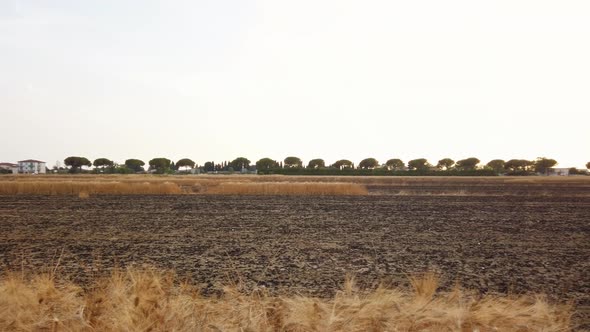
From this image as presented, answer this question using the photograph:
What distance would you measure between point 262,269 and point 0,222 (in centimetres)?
1415

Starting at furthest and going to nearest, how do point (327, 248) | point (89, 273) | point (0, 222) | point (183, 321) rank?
point (0, 222)
point (327, 248)
point (89, 273)
point (183, 321)

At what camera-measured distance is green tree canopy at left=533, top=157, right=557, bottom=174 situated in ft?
566

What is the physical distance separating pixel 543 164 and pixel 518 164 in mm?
11389

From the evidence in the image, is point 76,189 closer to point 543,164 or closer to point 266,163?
point 266,163

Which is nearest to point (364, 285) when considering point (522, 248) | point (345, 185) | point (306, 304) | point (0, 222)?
point (306, 304)

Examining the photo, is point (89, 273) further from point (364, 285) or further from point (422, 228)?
point (422, 228)

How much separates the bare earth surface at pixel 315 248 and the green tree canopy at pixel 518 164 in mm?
175674

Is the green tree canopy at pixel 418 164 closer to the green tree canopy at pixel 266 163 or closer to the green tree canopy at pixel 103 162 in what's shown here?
the green tree canopy at pixel 266 163

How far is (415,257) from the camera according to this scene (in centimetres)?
982

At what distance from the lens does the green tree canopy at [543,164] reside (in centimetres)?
17262

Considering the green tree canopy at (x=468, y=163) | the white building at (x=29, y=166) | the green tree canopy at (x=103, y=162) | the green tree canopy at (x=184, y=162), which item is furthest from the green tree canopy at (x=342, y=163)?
the white building at (x=29, y=166)

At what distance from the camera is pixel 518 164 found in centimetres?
17300

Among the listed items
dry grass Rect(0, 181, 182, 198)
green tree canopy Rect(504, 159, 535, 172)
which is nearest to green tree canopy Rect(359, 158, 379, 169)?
green tree canopy Rect(504, 159, 535, 172)

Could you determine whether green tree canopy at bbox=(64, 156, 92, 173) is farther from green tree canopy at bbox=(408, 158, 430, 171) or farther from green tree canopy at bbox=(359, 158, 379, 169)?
green tree canopy at bbox=(408, 158, 430, 171)
